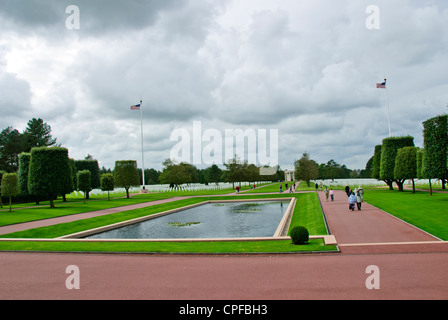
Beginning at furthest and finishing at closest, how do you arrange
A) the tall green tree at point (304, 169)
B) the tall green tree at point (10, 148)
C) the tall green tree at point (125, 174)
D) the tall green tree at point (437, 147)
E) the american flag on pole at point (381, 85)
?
1. the tall green tree at point (304, 169)
2. the tall green tree at point (10, 148)
3. the tall green tree at point (125, 174)
4. the american flag on pole at point (381, 85)
5. the tall green tree at point (437, 147)

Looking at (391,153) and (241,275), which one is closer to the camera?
(241,275)

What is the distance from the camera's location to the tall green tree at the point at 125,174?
53.9 metres

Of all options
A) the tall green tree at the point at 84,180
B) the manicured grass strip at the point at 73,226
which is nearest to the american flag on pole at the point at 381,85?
the manicured grass strip at the point at 73,226

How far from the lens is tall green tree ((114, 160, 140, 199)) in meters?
53.9

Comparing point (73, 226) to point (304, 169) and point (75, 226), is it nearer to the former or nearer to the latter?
point (75, 226)

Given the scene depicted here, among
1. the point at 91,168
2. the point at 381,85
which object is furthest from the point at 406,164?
the point at 91,168

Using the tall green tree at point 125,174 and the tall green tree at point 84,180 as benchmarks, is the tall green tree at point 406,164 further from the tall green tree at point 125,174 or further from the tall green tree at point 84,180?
the tall green tree at point 84,180

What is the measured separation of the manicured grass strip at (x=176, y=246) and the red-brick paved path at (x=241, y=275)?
2.16ft

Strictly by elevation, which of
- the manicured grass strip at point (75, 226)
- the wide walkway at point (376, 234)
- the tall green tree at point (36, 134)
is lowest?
the manicured grass strip at point (75, 226)

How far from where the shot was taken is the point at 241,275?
366 inches

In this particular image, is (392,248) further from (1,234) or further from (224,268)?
(1,234)

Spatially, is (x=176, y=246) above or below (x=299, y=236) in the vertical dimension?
below

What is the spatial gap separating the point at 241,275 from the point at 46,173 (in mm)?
35200
